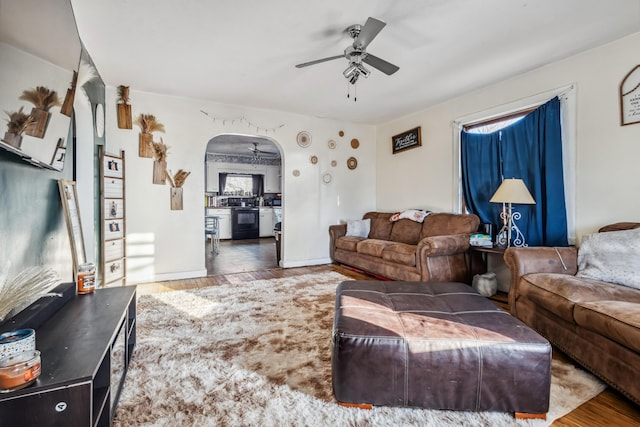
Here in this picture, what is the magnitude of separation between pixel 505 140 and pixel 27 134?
4046 millimetres

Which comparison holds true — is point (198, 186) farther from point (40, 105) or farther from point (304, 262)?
point (40, 105)

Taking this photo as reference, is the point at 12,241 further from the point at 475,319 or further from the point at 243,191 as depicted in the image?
the point at 243,191

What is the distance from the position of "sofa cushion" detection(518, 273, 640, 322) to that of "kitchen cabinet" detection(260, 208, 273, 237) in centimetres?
737

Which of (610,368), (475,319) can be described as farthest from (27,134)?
(610,368)

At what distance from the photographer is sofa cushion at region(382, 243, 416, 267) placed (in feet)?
11.3

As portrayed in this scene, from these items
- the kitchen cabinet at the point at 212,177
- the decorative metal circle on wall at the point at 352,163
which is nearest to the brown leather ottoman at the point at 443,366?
the decorative metal circle on wall at the point at 352,163

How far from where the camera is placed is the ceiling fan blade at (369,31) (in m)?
1.94

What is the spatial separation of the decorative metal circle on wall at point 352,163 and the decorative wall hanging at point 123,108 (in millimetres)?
3302

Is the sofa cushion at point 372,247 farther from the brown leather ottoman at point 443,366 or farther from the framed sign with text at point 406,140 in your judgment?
the brown leather ottoman at point 443,366

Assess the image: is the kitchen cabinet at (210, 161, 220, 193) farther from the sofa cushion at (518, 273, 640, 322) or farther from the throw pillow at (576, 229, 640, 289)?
the throw pillow at (576, 229, 640, 289)

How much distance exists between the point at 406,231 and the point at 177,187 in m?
3.25

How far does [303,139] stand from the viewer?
15.9 ft

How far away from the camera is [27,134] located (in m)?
1.33

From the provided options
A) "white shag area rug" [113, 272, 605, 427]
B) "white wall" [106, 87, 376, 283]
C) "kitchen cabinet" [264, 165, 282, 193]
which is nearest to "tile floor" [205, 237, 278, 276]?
"white wall" [106, 87, 376, 283]
